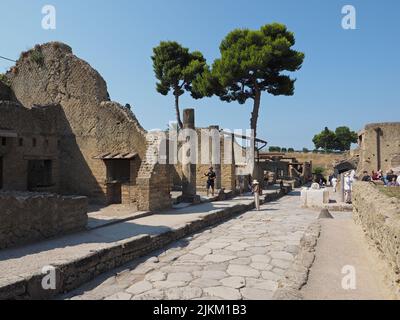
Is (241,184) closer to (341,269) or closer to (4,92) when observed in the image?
(4,92)

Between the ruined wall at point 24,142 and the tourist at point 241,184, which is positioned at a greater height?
the ruined wall at point 24,142

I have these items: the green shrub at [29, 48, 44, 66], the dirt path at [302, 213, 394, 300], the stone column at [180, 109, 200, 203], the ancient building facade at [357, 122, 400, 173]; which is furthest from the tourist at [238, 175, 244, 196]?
the ancient building facade at [357, 122, 400, 173]

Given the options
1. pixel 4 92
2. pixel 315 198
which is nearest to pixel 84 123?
pixel 4 92

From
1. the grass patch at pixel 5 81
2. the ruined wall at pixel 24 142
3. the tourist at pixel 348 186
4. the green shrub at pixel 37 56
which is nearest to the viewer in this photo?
the ruined wall at pixel 24 142

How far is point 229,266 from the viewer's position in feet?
21.0

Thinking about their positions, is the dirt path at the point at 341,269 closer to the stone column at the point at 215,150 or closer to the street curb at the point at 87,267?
the street curb at the point at 87,267

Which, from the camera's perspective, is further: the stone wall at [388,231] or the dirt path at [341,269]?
the dirt path at [341,269]

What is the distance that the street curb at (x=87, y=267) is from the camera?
445 centimetres

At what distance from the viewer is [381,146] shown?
29.0 meters

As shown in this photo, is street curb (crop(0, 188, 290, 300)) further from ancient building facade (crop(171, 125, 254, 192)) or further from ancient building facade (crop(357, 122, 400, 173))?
ancient building facade (crop(357, 122, 400, 173))

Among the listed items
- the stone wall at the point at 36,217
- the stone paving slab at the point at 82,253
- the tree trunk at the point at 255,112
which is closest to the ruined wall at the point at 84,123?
the stone paving slab at the point at 82,253

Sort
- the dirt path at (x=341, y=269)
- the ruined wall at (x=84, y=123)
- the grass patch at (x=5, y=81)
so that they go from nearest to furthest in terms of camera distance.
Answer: the dirt path at (x=341, y=269) < the ruined wall at (x=84, y=123) < the grass patch at (x=5, y=81)

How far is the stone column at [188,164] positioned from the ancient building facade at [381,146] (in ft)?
63.9
